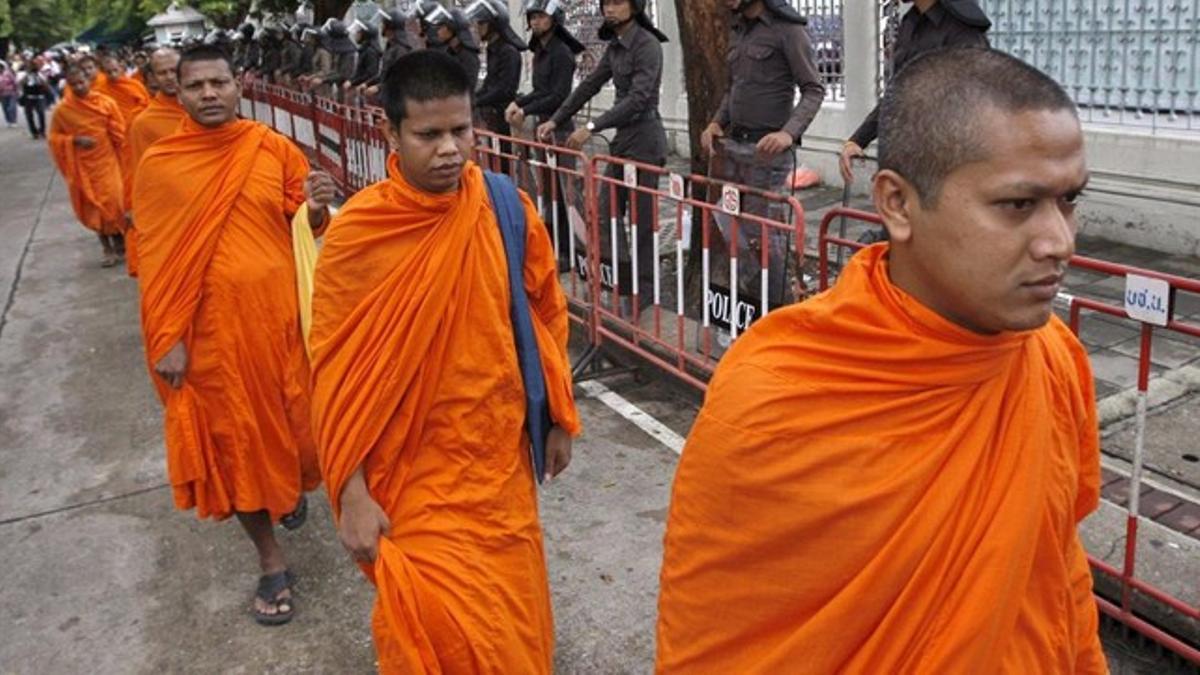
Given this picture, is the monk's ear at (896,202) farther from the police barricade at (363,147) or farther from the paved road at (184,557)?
the police barricade at (363,147)

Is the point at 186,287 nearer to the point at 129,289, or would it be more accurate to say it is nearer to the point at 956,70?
the point at 956,70

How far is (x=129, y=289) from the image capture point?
934 cm

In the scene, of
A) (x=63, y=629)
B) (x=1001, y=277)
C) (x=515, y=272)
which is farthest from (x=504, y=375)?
(x=63, y=629)

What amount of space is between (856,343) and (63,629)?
3.29m

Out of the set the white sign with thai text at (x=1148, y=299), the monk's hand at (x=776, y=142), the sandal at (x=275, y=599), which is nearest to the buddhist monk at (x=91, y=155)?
the monk's hand at (x=776, y=142)

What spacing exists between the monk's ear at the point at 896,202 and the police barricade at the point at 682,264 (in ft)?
8.55

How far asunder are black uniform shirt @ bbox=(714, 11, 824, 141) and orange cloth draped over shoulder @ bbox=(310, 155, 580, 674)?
3.21 m

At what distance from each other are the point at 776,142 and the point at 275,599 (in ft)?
10.3

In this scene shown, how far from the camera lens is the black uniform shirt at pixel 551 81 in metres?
7.93

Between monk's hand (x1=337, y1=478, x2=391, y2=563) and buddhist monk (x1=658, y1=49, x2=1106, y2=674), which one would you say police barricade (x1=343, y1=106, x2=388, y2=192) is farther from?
buddhist monk (x1=658, y1=49, x2=1106, y2=674)

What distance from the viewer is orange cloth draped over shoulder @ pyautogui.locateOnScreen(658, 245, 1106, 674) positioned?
1.56 metres

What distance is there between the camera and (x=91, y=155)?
10.6 metres

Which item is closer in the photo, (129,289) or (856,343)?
(856,343)

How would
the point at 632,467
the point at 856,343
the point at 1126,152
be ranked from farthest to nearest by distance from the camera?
the point at 1126,152 < the point at 632,467 < the point at 856,343
